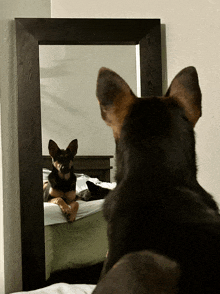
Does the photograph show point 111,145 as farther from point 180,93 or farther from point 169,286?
point 169,286

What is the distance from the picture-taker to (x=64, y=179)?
154 centimetres

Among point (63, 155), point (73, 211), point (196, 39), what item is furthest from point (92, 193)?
point (196, 39)

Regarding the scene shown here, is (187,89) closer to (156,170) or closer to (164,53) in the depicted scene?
(156,170)

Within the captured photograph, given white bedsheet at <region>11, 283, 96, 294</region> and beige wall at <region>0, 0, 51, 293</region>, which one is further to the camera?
beige wall at <region>0, 0, 51, 293</region>

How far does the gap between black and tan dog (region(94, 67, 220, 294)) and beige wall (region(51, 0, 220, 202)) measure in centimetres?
67

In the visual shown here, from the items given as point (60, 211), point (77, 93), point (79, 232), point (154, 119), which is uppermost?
point (77, 93)

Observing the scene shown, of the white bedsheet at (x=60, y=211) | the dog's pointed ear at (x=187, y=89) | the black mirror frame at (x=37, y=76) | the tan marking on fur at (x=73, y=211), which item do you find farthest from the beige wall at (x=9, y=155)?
the dog's pointed ear at (x=187, y=89)

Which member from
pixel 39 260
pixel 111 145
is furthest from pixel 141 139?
pixel 39 260

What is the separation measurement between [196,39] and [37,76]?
0.82 metres

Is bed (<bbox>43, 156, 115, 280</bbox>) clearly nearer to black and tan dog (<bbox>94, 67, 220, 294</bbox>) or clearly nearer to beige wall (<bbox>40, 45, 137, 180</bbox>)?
beige wall (<bbox>40, 45, 137, 180</bbox>)

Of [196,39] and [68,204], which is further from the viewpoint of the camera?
[196,39]

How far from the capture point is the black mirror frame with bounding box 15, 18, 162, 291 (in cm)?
153

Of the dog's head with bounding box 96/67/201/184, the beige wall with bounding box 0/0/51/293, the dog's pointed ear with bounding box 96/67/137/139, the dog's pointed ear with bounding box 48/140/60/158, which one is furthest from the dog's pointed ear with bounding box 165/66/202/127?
the beige wall with bounding box 0/0/51/293

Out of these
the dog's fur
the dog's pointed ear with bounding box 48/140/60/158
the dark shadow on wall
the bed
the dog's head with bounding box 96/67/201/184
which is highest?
the dark shadow on wall
